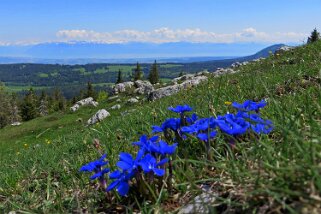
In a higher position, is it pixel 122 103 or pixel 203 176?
pixel 203 176

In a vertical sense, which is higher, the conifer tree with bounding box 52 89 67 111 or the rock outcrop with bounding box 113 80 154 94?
the rock outcrop with bounding box 113 80 154 94

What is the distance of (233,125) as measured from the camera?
10.0ft

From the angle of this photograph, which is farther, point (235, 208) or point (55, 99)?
point (55, 99)

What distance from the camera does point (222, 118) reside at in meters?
3.34

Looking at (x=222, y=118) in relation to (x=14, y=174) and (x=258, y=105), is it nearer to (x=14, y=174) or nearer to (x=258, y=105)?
(x=258, y=105)

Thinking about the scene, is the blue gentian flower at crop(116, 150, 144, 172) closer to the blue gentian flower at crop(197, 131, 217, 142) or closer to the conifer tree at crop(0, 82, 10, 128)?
the blue gentian flower at crop(197, 131, 217, 142)

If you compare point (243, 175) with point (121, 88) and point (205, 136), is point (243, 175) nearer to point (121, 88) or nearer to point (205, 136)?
point (205, 136)

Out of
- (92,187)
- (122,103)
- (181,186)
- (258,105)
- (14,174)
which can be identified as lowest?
(122,103)

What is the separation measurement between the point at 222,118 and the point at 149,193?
0.88 m

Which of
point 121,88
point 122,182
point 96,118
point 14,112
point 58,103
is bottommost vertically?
point 14,112

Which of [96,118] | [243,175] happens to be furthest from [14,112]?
[243,175]

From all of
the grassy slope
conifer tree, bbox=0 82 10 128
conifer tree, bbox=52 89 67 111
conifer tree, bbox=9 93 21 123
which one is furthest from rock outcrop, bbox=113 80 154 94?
conifer tree, bbox=9 93 21 123

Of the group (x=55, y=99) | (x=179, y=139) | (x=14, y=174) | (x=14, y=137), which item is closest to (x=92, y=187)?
(x=179, y=139)

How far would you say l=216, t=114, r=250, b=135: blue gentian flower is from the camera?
299 cm
